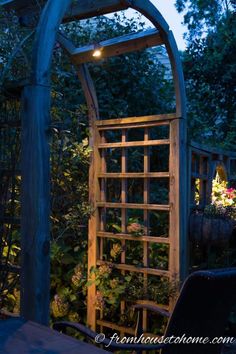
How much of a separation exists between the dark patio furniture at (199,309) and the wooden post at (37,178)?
419mm

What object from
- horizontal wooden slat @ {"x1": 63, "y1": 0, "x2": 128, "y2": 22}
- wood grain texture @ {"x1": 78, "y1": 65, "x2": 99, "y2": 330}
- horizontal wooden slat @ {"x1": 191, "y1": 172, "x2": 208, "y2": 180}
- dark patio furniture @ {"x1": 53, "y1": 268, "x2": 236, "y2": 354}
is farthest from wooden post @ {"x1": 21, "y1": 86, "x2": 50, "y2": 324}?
horizontal wooden slat @ {"x1": 191, "y1": 172, "x2": 208, "y2": 180}

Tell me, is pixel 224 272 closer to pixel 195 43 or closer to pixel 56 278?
pixel 56 278

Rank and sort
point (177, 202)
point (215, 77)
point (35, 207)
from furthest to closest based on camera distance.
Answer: point (215, 77) → point (177, 202) → point (35, 207)

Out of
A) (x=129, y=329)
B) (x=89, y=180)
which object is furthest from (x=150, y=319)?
(x=89, y=180)

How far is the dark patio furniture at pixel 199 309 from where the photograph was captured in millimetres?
1697

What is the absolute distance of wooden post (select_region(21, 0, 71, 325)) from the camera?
2.18 meters

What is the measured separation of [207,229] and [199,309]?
4.81 feet

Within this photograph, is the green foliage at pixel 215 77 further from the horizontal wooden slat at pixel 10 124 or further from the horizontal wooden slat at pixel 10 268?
the horizontal wooden slat at pixel 10 268

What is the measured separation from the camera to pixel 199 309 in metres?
1.76

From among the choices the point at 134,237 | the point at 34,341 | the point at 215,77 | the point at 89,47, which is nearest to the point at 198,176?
the point at 134,237

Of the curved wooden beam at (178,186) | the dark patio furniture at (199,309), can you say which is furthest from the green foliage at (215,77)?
the dark patio furniture at (199,309)

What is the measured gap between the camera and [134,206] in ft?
10.9

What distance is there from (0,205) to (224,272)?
1.31 m

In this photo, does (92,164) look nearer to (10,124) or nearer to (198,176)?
(198,176)
